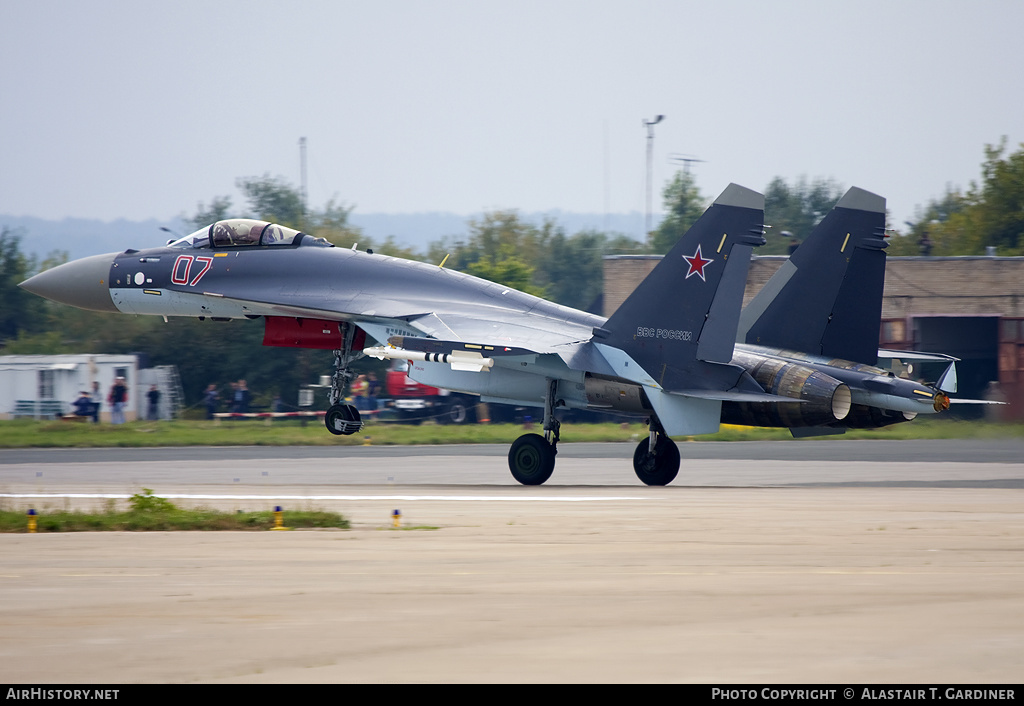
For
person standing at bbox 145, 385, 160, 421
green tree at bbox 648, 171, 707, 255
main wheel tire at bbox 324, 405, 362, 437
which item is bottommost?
person standing at bbox 145, 385, 160, 421

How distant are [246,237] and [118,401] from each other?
1590 centimetres

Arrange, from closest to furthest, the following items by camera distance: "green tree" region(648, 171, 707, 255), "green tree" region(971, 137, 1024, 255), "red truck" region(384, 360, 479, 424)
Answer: "red truck" region(384, 360, 479, 424) < "green tree" region(971, 137, 1024, 255) < "green tree" region(648, 171, 707, 255)

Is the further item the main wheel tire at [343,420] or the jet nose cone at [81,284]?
the jet nose cone at [81,284]

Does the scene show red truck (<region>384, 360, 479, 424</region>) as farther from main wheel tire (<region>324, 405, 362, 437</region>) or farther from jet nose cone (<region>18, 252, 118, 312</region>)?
main wheel tire (<region>324, 405, 362, 437</region>)

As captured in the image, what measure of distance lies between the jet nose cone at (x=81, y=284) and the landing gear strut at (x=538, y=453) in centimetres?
812

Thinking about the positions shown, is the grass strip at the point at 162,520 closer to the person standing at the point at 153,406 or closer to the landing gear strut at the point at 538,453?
the landing gear strut at the point at 538,453

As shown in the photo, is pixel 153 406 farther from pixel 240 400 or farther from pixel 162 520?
pixel 162 520

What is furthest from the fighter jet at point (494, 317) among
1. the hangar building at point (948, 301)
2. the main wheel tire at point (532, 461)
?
the hangar building at point (948, 301)

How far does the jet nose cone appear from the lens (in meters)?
20.1

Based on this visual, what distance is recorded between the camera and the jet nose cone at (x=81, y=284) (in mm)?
20109

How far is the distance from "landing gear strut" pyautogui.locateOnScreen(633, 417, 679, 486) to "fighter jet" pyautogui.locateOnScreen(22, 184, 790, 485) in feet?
0.07

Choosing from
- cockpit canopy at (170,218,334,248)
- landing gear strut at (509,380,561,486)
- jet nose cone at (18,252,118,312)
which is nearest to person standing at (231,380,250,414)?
jet nose cone at (18,252,118,312)

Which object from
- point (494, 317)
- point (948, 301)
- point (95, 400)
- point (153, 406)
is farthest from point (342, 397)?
point (948, 301)
